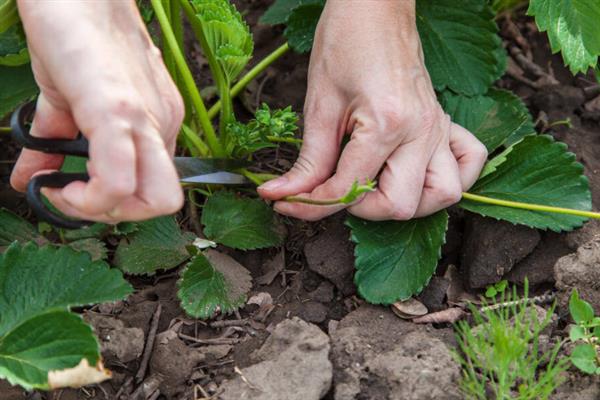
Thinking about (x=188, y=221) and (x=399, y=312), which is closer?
(x=399, y=312)

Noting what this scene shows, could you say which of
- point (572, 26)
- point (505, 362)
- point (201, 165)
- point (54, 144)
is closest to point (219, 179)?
point (201, 165)

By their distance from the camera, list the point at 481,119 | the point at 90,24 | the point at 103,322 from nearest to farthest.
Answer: the point at 90,24, the point at 103,322, the point at 481,119

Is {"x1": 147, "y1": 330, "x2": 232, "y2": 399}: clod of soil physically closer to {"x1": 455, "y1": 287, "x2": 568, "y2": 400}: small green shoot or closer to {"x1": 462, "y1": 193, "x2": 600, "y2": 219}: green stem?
{"x1": 455, "y1": 287, "x2": 568, "y2": 400}: small green shoot

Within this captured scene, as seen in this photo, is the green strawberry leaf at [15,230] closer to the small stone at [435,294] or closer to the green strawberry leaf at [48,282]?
the green strawberry leaf at [48,282]

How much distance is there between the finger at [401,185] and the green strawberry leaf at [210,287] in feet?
0.91

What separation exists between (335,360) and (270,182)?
1.10 ft

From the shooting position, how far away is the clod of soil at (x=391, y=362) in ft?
4.30

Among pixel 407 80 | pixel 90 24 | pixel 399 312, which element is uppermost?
pixel 90 24

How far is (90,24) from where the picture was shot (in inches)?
Result: 41.7

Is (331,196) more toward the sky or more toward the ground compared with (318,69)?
more toward the ground

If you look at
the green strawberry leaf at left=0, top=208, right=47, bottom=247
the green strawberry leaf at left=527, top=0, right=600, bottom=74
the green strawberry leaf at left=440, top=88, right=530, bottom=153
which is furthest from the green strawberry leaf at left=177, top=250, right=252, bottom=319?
the green strawberry leaf at left=527, top=0, right=600, bottom=74

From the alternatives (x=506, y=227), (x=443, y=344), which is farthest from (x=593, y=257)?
(x=443, y=344)

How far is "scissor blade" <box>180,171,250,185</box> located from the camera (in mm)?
1481

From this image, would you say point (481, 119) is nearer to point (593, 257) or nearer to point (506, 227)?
point (506, 227)
